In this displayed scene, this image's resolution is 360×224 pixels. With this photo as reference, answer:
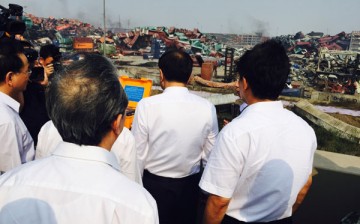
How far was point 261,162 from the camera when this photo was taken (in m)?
1.57

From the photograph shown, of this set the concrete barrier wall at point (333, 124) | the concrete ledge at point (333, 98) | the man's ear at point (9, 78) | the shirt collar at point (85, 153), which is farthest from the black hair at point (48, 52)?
the concrete ledge at point (333, 98)

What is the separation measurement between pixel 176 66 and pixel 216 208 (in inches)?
46.9

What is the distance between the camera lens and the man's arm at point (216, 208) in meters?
1.64

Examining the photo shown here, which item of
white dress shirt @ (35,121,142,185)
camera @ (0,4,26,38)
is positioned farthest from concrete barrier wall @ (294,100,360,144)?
camera @ (0,4,26,38)

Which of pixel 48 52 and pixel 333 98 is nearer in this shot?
pixel 48 52

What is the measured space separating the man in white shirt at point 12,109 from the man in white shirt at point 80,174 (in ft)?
3.64

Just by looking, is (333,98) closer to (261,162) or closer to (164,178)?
(164,178)

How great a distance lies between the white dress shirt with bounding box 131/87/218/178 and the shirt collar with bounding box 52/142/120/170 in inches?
51.7

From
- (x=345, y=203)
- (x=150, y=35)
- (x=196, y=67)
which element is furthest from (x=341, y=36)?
(x=345, y=203)

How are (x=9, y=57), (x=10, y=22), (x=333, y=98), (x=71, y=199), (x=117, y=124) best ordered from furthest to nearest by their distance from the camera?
(x=333, y=98) → (x=10, y=22) → (x=9, y=57) → (x=117, y=124) → (x=71, y=199)

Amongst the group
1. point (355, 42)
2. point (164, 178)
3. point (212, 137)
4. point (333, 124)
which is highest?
point (355, 42)

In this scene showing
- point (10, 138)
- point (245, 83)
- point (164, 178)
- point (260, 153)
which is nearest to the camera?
point (260, 153)

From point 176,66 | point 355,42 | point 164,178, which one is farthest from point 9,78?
point 355,42

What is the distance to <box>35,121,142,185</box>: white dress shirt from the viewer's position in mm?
1778
